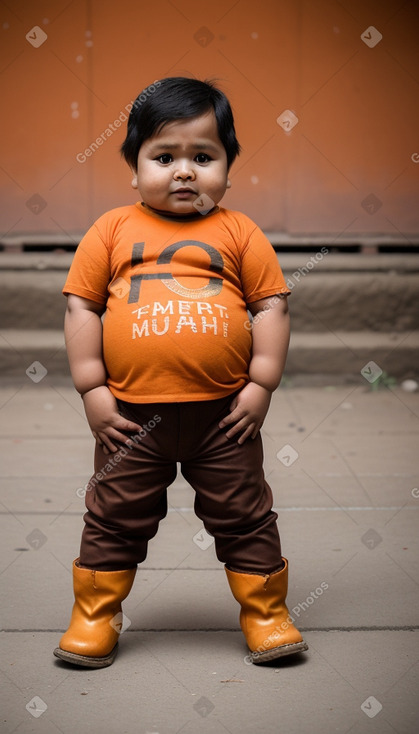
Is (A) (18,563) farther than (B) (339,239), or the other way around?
(B) (339,239)

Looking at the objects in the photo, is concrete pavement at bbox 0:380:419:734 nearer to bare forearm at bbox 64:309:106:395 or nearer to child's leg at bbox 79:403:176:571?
child's leg at bbox 79:403:176:571

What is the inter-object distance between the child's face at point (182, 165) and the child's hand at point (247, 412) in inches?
18.9

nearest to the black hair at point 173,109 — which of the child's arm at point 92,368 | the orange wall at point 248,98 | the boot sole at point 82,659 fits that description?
the child's arm at point 92,368

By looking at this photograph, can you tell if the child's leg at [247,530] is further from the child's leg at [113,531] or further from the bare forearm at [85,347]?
the bare forearm at [85,347]

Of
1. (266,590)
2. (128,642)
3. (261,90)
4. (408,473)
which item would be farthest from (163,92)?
(261,90)

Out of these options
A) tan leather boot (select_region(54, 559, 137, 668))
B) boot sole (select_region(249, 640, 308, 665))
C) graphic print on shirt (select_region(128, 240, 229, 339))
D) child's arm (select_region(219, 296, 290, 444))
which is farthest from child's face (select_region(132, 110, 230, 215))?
boot sole (select_region(249, 640, 308, 665))

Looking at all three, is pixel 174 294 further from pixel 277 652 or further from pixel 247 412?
pixel 277 652

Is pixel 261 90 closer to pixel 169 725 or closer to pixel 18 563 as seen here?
pixel 18 563

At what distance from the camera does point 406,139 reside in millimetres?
5617

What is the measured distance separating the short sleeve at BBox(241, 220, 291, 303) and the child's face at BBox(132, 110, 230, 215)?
0.53 ft

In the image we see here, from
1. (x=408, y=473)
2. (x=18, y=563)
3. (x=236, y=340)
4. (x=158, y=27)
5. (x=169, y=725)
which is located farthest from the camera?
(x=158, y=27)

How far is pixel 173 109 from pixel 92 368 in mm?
668

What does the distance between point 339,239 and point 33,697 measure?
4.08 metres

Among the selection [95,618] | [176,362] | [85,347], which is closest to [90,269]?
[85,347]
